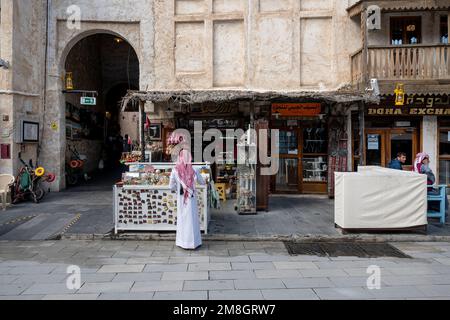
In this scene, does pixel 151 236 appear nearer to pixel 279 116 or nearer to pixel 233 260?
pixel 233 260

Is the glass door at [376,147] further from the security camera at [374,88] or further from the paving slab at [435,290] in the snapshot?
the paving slab at [435,290]

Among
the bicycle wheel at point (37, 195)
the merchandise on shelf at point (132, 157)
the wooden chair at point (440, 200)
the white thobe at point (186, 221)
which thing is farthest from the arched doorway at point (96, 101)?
the wooden chair at point (440, 200)

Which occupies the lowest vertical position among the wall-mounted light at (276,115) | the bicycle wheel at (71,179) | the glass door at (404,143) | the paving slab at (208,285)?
the paving slab at (208,285)

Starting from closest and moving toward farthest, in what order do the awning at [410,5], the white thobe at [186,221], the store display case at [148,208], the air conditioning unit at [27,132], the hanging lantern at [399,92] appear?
the white thobe at [186,221]
the store display case at [148,208]
the hanging lantern at [399,92]
the awning at [410,5]
the air conditioning unit at [27,132]

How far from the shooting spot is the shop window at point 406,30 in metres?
12.0

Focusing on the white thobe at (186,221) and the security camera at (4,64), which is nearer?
the white thobe at (186,221)

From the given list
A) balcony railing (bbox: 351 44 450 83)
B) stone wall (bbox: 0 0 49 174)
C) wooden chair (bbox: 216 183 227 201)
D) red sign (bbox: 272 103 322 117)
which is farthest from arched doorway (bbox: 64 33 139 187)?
balcony railing (bbox: 351 44 450 83)

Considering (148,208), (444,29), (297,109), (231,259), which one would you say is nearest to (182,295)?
(231,259)

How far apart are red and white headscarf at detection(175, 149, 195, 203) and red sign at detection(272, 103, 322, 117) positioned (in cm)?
574

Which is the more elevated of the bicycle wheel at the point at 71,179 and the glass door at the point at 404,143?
the glass door at the point at 404,143

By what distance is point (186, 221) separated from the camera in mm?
6496

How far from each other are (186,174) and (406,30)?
9.95 m

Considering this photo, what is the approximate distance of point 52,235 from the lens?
24.4ft

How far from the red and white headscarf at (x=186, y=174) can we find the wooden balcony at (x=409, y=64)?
22.4 ft
